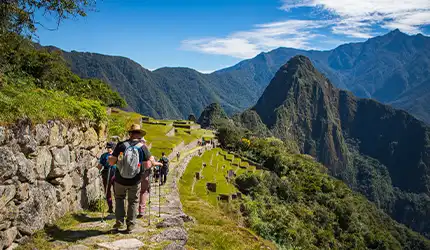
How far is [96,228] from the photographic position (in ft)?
19.0

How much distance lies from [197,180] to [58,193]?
59.4 feet

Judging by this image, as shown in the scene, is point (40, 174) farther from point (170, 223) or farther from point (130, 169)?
point (170, 223)

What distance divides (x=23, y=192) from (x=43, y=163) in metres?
0.71

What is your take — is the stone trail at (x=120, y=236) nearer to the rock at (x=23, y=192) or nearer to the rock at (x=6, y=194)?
the rock at (x=23, y=192)

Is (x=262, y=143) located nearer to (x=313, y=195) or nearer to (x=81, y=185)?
(x=313, y=195)

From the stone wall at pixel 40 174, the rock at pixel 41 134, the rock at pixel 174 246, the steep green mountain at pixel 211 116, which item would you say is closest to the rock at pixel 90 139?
the stone wall at pixel 40 174

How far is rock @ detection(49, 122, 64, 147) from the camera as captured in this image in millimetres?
5516

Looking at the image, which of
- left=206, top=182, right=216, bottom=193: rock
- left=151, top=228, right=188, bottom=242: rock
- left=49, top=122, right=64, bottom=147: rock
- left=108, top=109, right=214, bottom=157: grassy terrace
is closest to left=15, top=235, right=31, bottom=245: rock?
left=49, top=122, right=64, bottom=147: rock

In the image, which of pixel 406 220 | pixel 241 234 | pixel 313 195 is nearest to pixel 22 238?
pixel 241 234

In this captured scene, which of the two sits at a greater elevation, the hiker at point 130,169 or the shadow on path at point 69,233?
the hiker at point 130,169

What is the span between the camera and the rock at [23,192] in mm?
4590

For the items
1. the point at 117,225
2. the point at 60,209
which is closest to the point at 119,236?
the point at 117,225

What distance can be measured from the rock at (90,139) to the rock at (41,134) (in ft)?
5.11

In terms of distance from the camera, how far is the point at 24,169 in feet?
15.3
